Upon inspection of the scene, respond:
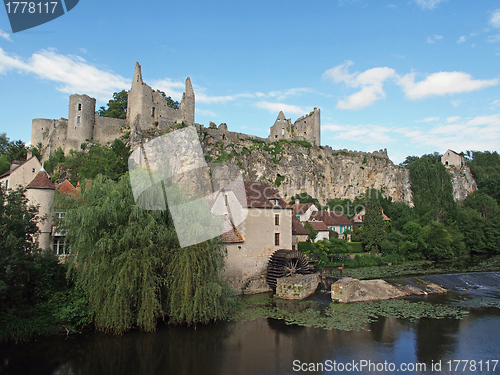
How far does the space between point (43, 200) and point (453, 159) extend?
85.7 metres

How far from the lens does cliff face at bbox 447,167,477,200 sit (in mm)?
71000

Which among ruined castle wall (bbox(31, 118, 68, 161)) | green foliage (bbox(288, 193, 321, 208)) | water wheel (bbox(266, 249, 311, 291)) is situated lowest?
water wheel (bbox(266, 249, 311, 291))

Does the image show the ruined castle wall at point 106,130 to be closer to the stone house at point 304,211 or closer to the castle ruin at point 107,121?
the castle ruin at point 107,121

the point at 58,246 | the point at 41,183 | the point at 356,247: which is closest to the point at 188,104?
the point at 356,247

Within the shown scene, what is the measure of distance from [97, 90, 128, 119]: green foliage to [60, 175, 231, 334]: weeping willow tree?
36.5 m

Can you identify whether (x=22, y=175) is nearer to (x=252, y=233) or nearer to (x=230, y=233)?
(x=230, y=233)

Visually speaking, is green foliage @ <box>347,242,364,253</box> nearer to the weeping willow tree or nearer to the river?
the river

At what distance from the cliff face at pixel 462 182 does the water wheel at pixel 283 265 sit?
65.0 meters

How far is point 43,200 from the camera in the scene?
14.7 m

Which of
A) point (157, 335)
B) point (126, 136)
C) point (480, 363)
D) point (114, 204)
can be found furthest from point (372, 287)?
point (126, 136)

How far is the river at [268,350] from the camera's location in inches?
402

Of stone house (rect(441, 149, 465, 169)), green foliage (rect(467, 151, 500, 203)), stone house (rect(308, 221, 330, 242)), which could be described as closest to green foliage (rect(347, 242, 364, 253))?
stone house (rect(308, 221, 330, 242))

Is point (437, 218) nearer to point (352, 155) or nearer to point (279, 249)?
point (352, 155)

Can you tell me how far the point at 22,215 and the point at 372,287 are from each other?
17905 mm
